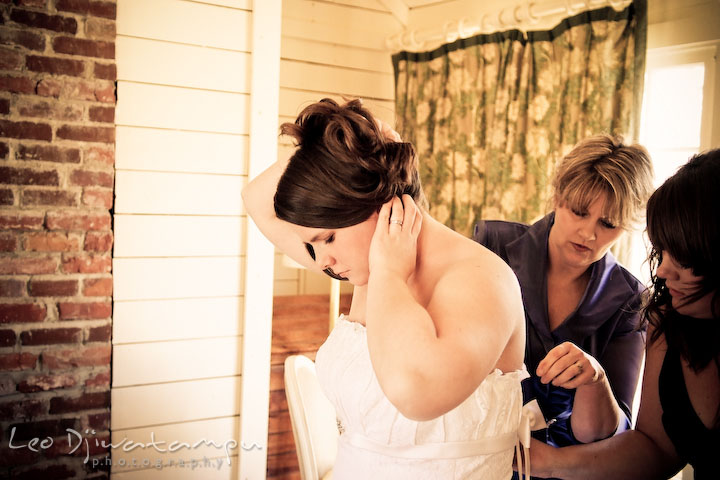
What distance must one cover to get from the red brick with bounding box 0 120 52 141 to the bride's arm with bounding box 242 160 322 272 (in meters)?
0.80

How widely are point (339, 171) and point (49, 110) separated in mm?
1319

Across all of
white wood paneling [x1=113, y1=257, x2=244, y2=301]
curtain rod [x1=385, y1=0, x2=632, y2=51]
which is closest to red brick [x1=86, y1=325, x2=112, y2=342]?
white wood paneling [x1=113, y1=257, x2=244, y2=301]

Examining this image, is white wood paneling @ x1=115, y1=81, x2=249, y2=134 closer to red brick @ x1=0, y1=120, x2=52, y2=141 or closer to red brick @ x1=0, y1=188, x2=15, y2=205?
red brick @ x1=0, y1=120, x2=52, y2=141

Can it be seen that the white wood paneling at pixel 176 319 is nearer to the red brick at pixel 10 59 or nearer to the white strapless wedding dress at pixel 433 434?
the red brick at pixel 10 59

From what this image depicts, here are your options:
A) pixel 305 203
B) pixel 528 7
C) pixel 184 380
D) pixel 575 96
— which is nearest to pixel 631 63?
pixel 575 96

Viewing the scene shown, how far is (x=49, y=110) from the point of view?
6.14ft

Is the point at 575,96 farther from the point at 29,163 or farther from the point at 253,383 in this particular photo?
the point at 29,163

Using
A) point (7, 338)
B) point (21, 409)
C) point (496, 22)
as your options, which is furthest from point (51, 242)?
Result: point (496, 22)

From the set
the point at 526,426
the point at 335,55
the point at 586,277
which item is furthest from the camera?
the point at 335,55

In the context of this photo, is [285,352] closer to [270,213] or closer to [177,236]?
[177,236]

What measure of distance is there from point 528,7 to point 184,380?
8.55ft

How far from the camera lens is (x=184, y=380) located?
2.15 metres

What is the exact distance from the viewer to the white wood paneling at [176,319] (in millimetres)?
2039

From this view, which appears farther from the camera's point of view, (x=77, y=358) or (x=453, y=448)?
(x=77, y=358)
